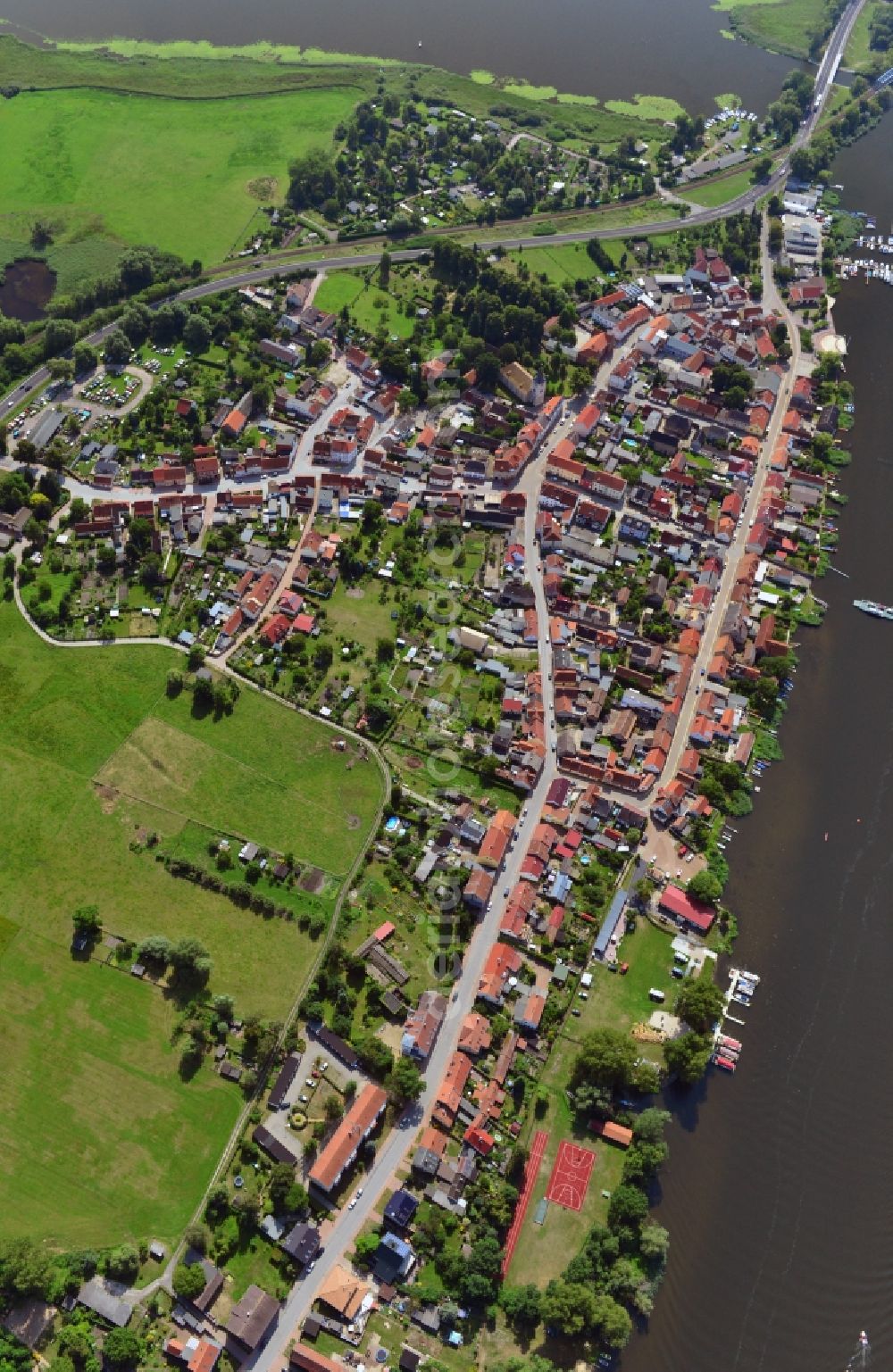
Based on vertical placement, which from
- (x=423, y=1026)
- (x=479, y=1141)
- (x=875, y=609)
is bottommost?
(x=479, y=1141)

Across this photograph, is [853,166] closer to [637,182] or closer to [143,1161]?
[637,182]

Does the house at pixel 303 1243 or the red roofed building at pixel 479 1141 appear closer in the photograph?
the house at pixel 303 1243

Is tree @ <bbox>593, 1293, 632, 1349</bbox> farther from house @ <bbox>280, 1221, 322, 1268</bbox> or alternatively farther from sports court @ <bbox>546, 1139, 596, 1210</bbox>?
house @ <bbox>280, 1221, 322, 1268</bbox>

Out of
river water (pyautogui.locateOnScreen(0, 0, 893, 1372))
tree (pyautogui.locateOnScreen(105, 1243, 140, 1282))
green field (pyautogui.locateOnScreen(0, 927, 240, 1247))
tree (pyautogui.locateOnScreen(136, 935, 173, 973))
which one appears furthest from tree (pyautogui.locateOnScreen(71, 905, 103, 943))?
river water (pyautogui.locateOnScreen(0, 0, 893, 1372))

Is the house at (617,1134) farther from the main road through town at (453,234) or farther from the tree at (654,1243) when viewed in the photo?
the main road through town at (453,234)

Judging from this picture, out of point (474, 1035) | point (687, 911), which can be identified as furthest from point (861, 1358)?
point (474, 1035)

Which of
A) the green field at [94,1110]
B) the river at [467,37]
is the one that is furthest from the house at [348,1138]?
the river at [467,37]

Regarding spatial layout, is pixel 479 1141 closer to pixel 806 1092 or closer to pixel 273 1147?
pixel 273 1147
